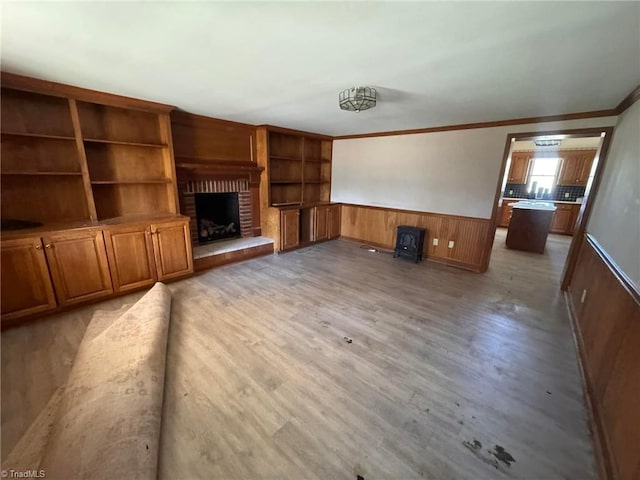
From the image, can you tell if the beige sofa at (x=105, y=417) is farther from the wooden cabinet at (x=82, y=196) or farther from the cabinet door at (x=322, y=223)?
the cabinet door at (x=322, y=223)

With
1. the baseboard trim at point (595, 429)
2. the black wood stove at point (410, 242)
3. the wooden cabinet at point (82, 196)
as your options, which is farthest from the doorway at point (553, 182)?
the wooden cabinet at point (82, 196)

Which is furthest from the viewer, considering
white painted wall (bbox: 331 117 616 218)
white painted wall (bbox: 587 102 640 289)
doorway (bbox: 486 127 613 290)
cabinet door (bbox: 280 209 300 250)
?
doorway (bbox: 486 127 613 290)

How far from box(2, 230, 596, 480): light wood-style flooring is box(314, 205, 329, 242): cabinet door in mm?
2316

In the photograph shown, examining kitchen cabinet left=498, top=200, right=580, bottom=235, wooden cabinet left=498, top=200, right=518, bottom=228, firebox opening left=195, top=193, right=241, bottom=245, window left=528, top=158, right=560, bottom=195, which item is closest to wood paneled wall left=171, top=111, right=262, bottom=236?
firebox opening left=195, top=193, right=241, bottom=245

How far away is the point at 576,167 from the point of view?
22.9 ft

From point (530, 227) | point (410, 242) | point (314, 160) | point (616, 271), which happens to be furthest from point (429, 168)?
point (616, 271)

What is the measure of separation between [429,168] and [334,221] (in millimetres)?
2259

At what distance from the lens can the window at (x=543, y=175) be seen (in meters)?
7.30

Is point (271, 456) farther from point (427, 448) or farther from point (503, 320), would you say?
point (503, 320)

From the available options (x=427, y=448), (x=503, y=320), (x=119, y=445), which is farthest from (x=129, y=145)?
(x=503, y=320)

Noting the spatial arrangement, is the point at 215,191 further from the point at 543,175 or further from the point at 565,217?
the point at 543,175

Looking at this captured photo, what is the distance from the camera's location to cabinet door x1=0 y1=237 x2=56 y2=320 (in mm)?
2393

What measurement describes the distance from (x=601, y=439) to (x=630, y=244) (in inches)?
48.5

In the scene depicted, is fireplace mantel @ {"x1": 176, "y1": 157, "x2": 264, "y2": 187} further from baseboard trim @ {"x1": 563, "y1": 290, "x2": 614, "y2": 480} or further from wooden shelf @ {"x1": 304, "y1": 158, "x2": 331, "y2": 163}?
baseboard trim @ {"x1": 563, "y1": 290, "x2": 614, "y2": 480}
